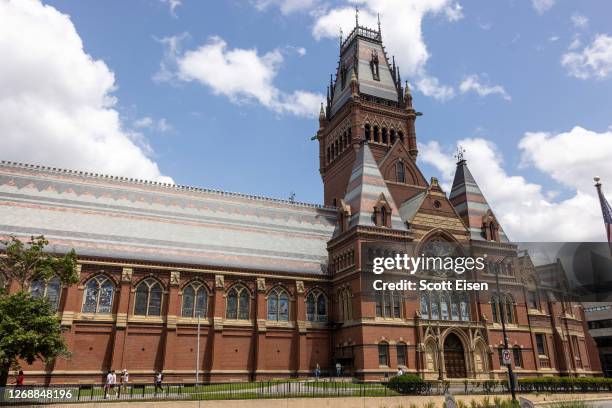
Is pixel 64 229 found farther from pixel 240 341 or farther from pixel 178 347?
pixel 240 341

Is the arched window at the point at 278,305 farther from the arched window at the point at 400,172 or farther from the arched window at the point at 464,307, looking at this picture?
the arched window at the point at 400,172

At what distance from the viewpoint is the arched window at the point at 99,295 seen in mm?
42125

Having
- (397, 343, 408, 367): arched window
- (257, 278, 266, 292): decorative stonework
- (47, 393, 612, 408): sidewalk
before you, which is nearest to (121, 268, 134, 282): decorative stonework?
(257, 278, 266, 292): decorative stonework

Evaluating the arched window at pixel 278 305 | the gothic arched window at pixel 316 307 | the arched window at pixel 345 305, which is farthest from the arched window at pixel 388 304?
the arched window at pixel 278 305

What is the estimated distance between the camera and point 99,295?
4259 cm

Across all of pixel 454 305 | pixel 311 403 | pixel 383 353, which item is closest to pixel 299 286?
pixel 383 353

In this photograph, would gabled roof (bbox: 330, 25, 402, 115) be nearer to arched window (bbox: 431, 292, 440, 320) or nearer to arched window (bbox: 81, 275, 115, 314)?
arched window (bbox: 431, 292, 440, 320)

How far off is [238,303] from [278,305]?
4.02 m

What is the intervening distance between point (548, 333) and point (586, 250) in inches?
530

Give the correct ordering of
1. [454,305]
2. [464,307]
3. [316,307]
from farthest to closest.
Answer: [316,307] → [464,307] → [454,305]

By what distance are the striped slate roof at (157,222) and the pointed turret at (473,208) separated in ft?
50.4

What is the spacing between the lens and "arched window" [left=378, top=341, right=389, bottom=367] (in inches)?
1666

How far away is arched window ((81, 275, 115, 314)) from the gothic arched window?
1853 cm

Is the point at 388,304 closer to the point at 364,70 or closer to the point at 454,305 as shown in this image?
the point at 454,305
